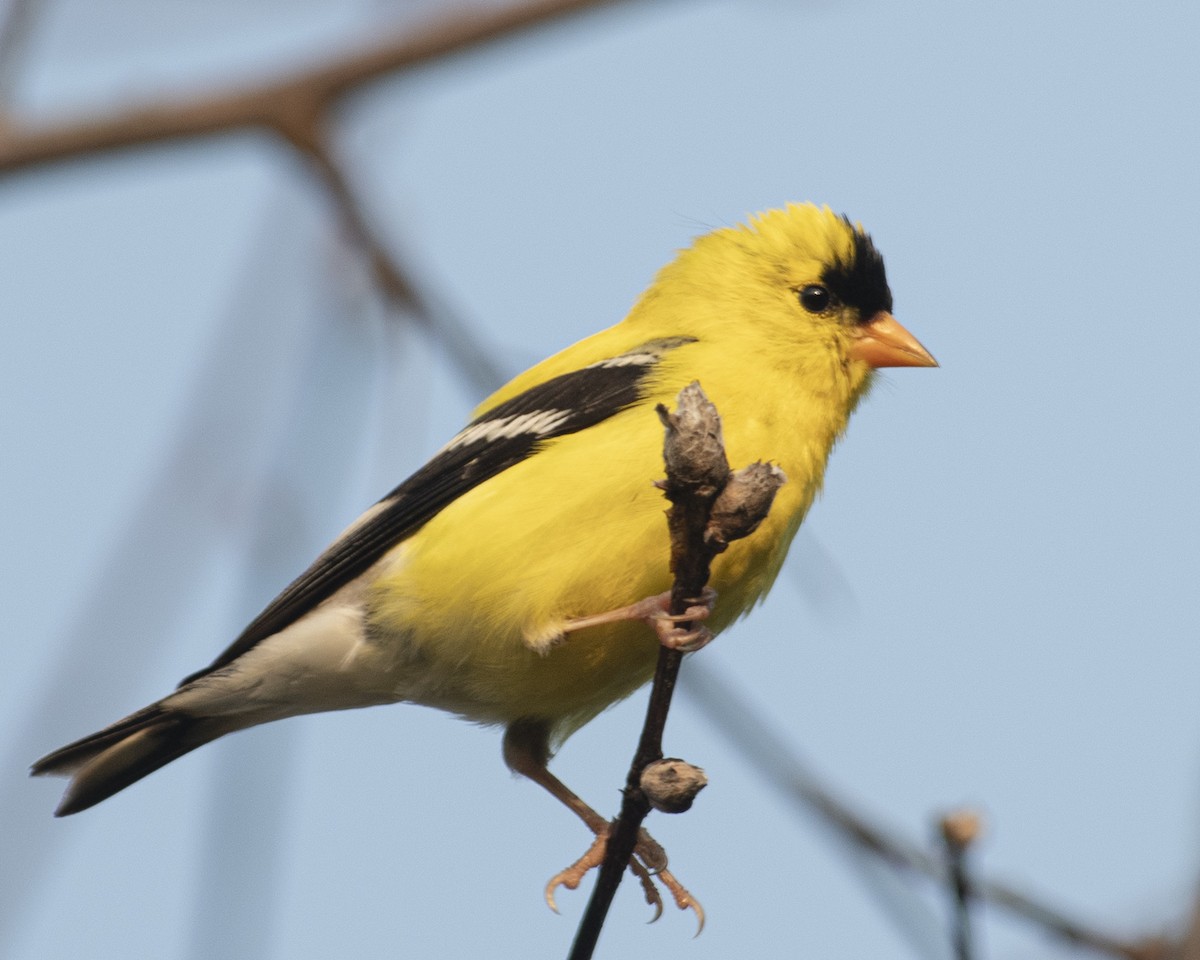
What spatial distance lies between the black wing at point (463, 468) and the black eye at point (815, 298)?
0.64 m

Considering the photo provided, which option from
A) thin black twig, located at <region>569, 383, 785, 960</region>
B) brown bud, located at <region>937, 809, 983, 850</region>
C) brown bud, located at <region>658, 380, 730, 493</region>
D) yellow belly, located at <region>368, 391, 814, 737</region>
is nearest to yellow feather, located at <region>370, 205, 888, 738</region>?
yellow belly, located at <region>368, 391, 814, 737</region>

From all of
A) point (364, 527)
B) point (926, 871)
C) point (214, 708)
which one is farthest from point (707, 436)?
point (214, 708)

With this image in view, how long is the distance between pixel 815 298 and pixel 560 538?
60.0 inches

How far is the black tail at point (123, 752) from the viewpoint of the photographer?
15.7ft

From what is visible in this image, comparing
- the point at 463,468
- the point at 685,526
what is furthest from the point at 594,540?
the point at 685,526

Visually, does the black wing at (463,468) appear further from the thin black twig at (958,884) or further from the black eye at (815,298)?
the thin black twig at (958,884)

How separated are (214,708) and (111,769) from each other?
404 millimetres

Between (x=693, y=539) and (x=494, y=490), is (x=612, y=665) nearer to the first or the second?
(x=494, y=490)

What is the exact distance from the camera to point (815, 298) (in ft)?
17.0

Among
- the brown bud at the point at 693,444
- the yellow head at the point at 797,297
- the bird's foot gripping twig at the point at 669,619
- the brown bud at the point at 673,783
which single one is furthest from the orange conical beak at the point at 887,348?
the brown bud at the point at 673,783

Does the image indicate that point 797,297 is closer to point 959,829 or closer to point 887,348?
point 887,348

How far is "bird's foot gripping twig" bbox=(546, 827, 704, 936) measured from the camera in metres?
4.36

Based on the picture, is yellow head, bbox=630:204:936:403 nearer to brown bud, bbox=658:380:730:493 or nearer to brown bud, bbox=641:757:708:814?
brown bud, bbox=658:380:730:493

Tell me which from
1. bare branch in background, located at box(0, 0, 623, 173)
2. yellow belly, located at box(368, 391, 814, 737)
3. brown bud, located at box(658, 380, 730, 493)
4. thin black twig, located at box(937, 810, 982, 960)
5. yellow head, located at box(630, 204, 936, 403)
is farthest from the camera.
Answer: yellow head, located at box(630, 204, 936, 403)
